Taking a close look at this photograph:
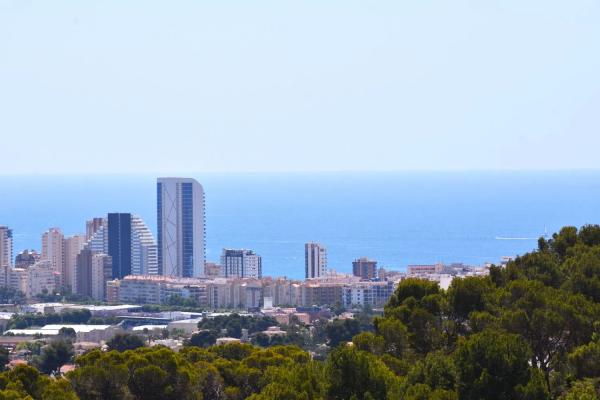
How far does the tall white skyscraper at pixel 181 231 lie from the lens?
2100 inches

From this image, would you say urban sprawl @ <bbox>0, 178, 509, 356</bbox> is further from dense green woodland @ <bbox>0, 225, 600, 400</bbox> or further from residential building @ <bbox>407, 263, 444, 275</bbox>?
dense green woodland @ <bbox>0, 225, 600, 400</bbox>

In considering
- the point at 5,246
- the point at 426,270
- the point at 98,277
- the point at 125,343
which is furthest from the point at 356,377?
the point at 5,246

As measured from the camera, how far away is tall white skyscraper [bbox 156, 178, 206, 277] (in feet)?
175

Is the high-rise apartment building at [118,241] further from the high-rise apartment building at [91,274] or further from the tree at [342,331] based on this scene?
the tree at [342,331]

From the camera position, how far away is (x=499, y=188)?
14575 centimetres

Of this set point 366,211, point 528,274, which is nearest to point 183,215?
point 528,274

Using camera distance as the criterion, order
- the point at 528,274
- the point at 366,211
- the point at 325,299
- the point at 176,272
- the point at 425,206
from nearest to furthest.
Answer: the point at 528,274 < the point at 325,299 < the point at 176,272 < the point at 366,211 < the point at 425,206

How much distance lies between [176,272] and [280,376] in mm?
42981

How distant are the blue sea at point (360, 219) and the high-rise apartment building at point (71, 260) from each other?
41.9 feet

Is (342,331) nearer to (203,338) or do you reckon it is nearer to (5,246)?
(203,338)

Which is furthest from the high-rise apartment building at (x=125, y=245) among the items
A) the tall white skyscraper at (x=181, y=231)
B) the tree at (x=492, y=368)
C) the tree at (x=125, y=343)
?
the tree at (x=492, y=368)

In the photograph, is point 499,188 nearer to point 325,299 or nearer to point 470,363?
point 325,299

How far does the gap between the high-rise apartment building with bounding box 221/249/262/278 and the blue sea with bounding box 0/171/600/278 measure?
935cm

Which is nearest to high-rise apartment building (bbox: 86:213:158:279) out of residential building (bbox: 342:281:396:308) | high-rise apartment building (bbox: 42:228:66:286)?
high-rise apartment building (bbox: 42:228:66:286)
